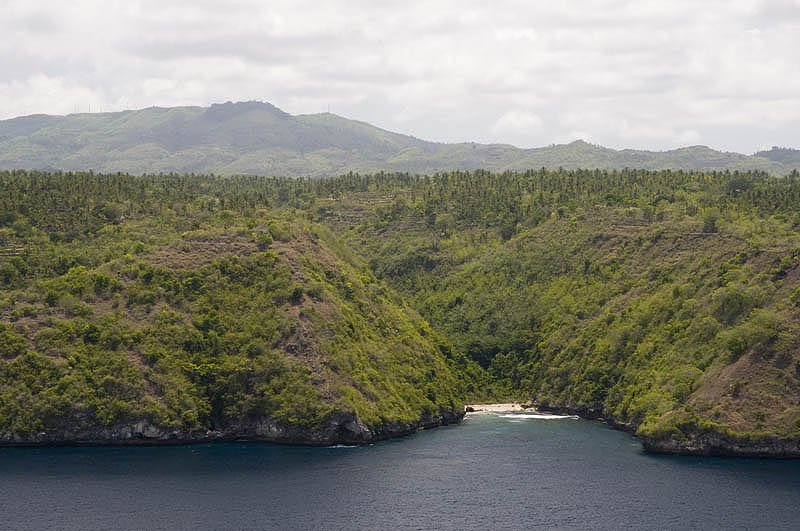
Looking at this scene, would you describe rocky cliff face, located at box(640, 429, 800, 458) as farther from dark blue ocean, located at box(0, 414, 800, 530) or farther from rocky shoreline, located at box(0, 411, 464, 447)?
rocky shoreline, located at box(0, 411, 464, 447)

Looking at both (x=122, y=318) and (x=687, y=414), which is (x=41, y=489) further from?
(x=687, y=414)

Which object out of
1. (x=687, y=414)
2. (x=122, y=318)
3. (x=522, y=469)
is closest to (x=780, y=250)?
(x=687, y=414)

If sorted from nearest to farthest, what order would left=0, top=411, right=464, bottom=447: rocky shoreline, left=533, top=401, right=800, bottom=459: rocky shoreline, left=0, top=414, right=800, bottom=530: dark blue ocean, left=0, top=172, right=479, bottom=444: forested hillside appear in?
left=0, top=414, right=800, bottom=530: dark blue ocean < left=533, top=401, right=800, bottom=459: rocky shoreline < left=0, top=411, right=464, bottom=447: rocky shoreline < left=0, top=172, right=479, bottom=444: forested hillside

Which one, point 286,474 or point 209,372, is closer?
point 286,474

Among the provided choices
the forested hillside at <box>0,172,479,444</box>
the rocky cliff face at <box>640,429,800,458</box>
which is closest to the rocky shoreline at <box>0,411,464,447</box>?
the forested hillside at <box>0,172,479,444</box>

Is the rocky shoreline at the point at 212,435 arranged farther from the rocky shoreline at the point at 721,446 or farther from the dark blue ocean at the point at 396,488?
the rocky shoreline at the point at 721,446

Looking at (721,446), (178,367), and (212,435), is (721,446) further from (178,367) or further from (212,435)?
(178,367)

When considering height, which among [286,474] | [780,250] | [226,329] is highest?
[780,250]
